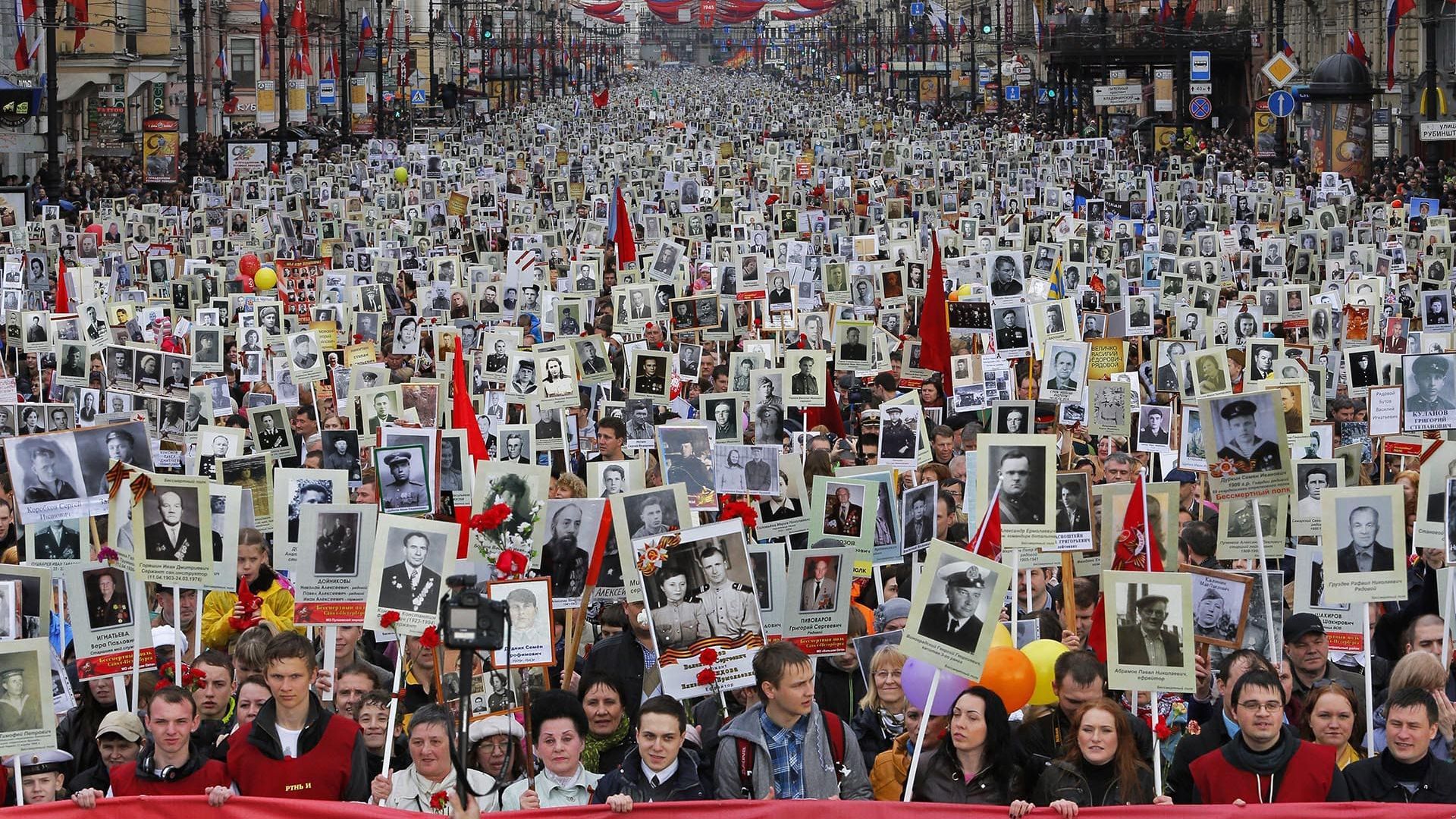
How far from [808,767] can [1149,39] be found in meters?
62.0

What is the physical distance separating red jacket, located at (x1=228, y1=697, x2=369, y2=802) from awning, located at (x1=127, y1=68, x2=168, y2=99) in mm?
59315

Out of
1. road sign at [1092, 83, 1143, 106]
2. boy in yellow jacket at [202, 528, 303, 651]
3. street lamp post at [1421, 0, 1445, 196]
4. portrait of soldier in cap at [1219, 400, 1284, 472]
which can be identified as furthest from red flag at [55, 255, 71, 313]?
road sign at [1092, 83, 1143, 106]

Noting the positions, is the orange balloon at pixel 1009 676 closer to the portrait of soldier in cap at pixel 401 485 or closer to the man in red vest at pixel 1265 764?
the man in red vest at pixel 1265 764

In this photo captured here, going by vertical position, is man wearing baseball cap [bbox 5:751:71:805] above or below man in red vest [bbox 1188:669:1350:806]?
below

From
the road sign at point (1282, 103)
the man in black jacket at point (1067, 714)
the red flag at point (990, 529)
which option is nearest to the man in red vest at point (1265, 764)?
the man in black jacket at point (1067, 714)

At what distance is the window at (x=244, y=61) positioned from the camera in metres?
84.4

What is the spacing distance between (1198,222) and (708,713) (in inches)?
934

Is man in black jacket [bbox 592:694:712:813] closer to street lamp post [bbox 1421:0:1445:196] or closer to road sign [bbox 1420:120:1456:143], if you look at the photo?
road sign [bbox 1420:120:1456:143]

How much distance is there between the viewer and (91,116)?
62.3 m

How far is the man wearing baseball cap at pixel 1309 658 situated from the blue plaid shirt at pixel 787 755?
2.16 meters

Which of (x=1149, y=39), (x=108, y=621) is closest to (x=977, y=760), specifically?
(x=108, y=621)

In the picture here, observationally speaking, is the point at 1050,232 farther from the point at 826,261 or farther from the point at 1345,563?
the point at 1345,563

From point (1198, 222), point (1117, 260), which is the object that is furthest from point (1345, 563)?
point (1198, 222)

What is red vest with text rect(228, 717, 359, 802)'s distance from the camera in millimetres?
7637
